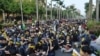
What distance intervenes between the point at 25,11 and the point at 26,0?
4.98 m

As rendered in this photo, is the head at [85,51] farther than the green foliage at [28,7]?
No

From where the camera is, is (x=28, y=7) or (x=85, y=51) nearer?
(x=85, y=51)

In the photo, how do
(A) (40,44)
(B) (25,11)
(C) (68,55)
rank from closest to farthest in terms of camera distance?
(A) (40,44)
(C) (68,55)
(B) (25,11)

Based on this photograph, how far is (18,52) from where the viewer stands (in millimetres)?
16156

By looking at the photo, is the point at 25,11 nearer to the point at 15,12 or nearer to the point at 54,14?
the point at 15,12

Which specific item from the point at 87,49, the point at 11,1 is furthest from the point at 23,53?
the point at 11,1

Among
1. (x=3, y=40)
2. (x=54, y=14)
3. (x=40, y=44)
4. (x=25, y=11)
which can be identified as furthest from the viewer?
(x=54, y=14)

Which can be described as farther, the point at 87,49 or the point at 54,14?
the point at 54,14

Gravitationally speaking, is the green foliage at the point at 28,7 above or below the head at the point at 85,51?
below

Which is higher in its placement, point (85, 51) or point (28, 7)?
point (85, 51)

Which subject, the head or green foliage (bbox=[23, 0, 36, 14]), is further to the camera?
green foliage (bbox=[23, 0, 36, 14])

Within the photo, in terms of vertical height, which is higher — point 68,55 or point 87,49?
point 87,49

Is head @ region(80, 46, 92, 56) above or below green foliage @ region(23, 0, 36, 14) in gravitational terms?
above

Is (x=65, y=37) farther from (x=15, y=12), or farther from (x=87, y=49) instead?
(x=15, y=12)
